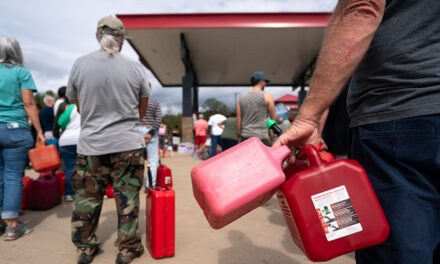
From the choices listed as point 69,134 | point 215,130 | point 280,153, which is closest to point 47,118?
point 69,134

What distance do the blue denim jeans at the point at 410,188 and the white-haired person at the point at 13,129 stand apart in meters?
2.68

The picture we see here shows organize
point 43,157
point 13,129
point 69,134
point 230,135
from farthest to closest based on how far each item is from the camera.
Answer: point 230,135
point 69,134
point 43,157
point 13,129

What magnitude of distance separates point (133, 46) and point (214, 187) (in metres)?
10.8

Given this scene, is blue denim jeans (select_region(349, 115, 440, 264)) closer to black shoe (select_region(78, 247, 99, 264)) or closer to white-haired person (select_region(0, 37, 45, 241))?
black shoe (select_region(78, 247, 99, 264))

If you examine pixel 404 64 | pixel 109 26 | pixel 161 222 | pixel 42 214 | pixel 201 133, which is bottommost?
pixel 201 133

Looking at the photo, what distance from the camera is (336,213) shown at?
72 centimetres

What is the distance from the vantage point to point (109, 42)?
1.71 m

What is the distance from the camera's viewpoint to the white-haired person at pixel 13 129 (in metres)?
2.12

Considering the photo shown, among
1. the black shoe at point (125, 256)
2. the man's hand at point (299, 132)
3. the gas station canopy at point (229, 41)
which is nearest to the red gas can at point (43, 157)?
the black shoe at point (125, 256)

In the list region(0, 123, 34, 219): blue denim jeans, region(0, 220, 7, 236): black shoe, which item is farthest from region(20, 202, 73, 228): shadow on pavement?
region(0, 123, 34, 219): blue denim jeans

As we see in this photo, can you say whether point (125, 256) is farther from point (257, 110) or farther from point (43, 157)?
point (257, 110)

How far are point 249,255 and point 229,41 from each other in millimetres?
9147

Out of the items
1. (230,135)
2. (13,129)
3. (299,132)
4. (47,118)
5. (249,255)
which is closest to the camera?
(299,132)

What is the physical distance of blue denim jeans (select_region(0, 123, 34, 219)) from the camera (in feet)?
6.91
